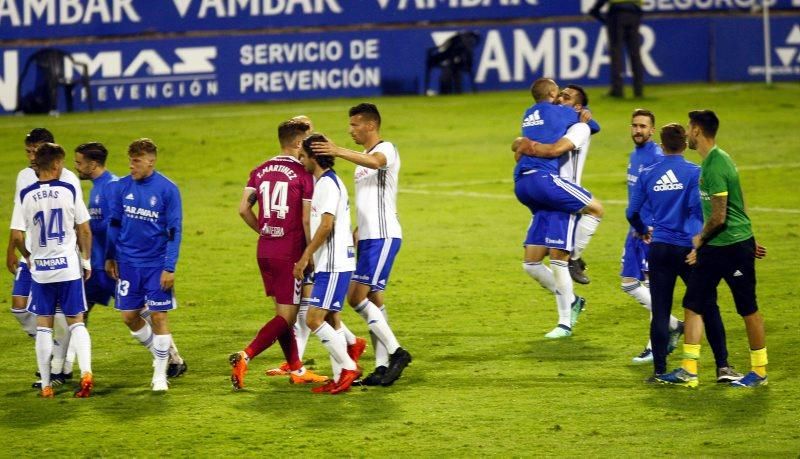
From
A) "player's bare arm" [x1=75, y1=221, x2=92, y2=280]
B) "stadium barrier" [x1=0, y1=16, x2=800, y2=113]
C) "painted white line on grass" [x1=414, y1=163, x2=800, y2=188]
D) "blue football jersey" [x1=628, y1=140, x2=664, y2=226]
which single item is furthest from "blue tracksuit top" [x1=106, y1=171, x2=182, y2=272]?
"stadium barrier" [x1=0, y1=16, x2=800, y2=113]

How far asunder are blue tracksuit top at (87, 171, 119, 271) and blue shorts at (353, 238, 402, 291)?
6.60 feet

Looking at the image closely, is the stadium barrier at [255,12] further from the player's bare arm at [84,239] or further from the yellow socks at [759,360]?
the yellow socks at [759,360]

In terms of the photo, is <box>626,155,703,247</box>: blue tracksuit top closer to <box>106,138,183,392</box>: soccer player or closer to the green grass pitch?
the green grass pitch

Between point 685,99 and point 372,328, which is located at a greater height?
point 685,99

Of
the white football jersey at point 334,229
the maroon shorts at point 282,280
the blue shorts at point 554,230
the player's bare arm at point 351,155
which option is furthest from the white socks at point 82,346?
the blue shorts at point 554,230

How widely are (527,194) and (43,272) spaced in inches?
173

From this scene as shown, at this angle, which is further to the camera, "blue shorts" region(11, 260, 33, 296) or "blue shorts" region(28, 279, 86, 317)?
"blue shorts" region(11, 260, 33, 296)

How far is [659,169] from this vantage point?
33.4 ft

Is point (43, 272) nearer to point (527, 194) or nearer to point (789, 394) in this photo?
point (527, 194)

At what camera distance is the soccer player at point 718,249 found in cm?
963

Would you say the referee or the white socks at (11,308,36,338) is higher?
the referee

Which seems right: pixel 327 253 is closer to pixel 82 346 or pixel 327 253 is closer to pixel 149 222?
pixel 149 222

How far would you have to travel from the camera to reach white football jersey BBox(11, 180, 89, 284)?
10000 millimetres

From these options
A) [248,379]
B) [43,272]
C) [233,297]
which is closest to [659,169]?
[248,379]
